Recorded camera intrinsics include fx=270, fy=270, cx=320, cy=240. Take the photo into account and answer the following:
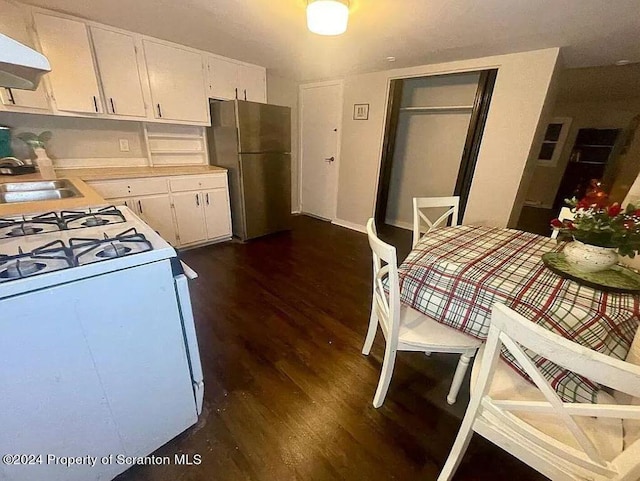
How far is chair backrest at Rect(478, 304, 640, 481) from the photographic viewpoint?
23.0 inches

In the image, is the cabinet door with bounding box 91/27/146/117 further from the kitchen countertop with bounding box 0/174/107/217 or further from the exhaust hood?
the exhaust hood

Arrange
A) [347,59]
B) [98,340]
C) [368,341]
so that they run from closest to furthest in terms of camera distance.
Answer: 1. [98,340]
2. [368,341]
3. [347,59]

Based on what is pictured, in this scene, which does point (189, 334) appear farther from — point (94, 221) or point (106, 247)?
Result: point (94, 221)

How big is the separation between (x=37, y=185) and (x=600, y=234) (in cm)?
338

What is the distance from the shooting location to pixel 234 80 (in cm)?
315

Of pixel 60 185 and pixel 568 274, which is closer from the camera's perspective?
pixel 568 274

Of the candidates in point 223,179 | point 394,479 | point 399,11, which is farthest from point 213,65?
point 394,479

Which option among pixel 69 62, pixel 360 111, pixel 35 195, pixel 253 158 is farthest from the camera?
pixel 360 111

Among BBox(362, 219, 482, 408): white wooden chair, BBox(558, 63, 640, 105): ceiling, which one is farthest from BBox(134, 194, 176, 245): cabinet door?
BBox(558, 63, 640, 105): ceiling

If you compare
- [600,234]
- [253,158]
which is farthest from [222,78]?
[600,234]

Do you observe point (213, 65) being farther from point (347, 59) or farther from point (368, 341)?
point (368, 341)

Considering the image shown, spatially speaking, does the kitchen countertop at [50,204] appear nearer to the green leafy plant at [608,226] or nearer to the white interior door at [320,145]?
the green leafy plant at [608,226]

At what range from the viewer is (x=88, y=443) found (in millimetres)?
964

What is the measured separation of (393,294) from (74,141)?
331 cm
